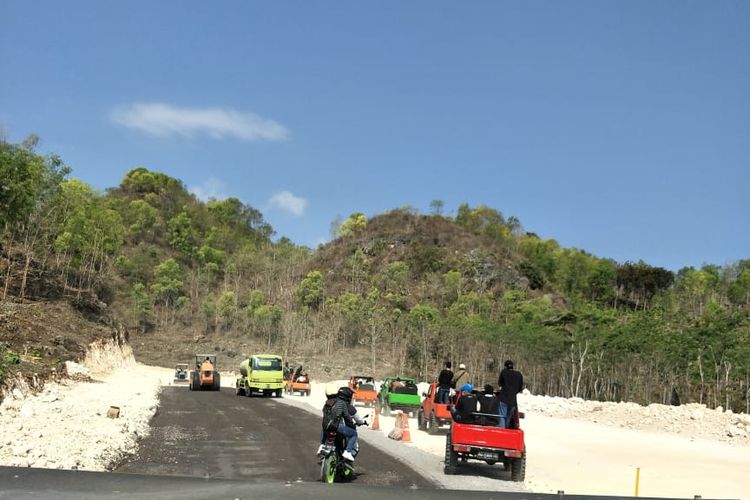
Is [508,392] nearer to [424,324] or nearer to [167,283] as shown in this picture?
[424,324]

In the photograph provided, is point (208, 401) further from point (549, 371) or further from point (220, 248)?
point (220, 248)

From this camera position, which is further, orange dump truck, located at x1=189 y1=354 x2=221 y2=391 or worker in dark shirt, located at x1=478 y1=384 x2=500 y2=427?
orange dump truck, located at x1=189 y1=354 x2=221 y2=391

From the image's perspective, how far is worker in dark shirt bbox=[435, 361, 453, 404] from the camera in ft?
77.2

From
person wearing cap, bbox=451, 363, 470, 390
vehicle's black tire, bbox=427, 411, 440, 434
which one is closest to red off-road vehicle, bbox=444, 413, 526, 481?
person wearing cap, bbox=451, 363, 470, 390

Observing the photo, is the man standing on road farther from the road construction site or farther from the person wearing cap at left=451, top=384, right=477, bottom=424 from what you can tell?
the person wearing cap at left=451, top=384, right=477, bottom=424

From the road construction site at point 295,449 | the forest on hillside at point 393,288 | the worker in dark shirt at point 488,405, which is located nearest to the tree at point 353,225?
the forest on hillside at point 393,288

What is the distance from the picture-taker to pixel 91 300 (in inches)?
2864

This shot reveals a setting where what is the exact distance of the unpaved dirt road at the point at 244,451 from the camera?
44.6 ft

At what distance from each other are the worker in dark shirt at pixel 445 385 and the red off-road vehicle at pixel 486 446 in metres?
8.58

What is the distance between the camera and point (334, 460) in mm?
12227

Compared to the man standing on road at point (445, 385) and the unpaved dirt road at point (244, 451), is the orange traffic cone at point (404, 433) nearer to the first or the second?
the man standing on road at point (445, 385)

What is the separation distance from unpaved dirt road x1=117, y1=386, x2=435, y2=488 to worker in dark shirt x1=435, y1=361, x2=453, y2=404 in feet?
14.1

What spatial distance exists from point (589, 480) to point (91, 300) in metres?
66.6

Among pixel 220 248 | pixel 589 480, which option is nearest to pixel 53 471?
pixel 589 480
